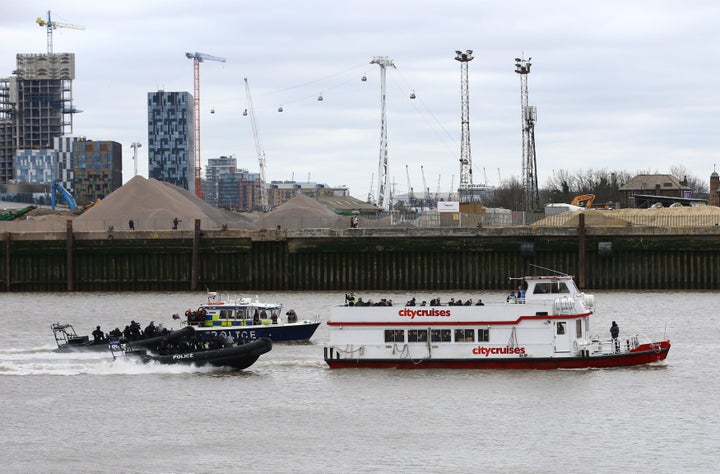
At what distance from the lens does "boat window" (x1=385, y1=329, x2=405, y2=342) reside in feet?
182

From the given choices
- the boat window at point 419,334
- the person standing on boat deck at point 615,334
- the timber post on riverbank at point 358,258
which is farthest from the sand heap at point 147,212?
the person standing on boat deck at point 615,334

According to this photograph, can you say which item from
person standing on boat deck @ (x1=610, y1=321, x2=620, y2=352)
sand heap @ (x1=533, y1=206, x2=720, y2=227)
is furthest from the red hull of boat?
sand heap @ (x1=533, y1=206, x2=720, y2=227)

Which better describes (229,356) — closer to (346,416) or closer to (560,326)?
(346,416)

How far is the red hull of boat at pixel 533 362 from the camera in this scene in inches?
2152

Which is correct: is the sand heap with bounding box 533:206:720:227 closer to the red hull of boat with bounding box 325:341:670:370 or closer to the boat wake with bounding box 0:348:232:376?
the red hull of boat with bounding box 325:341:670:370

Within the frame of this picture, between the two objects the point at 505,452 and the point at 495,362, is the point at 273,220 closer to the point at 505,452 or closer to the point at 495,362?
the point at 495,362

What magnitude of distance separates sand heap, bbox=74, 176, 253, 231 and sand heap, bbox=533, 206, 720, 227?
95.4 ft

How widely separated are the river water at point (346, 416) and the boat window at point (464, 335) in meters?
1.46

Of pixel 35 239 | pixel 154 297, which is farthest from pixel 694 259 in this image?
pixel 35 239

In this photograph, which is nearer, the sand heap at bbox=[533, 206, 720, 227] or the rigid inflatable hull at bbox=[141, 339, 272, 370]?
the rigid inflatable hull at bbox=[141, 339, 272, 370]

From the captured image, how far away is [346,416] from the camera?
155ft

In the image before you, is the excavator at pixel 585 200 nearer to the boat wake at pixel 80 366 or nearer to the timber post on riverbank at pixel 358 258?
the timber post on riverbank at pixel 358 258

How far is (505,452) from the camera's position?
137 ft

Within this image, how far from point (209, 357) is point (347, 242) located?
151 ft
